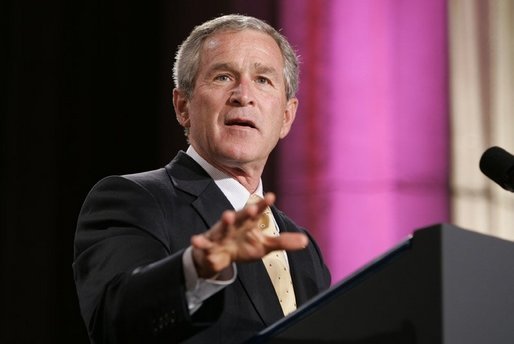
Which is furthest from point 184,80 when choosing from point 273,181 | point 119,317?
point 273,181

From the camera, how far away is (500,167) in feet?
4.82

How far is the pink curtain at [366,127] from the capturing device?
10.7 ft

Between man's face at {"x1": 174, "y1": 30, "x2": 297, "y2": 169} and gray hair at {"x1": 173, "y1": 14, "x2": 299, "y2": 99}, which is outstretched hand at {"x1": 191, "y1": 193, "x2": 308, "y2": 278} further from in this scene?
gray hair at {"x1": 173, "y1": 14, "x2": 299, "y2": 99}

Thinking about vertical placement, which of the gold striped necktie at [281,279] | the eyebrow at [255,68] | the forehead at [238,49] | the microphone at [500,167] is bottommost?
the gold striped necktie at [281,279]

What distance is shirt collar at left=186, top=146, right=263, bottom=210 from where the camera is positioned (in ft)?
6.24

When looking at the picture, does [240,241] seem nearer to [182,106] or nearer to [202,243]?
[202,243]

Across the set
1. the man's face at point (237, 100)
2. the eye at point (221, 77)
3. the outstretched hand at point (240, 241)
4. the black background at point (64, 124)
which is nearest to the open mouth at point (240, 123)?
the man's face at point (237, 100)

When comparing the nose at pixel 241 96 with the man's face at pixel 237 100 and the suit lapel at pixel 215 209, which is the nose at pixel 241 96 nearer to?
the man's face at pixel 237 100

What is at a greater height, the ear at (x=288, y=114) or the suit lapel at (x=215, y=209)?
the ear at (x=288, y=114)

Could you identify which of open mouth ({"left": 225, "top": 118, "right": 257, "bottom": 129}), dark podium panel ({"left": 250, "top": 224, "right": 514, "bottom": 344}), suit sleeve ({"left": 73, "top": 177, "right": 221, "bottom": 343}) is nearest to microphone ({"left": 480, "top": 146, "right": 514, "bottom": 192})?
dark podium panel ({"left": 250, "top": 224, "right": 514, "bottom": 344})

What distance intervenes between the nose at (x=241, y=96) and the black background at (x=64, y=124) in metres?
1.27

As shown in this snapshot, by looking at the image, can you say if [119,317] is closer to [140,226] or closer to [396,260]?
[140,226]

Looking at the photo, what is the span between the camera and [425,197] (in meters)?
3.29

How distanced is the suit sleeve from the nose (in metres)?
0.35
